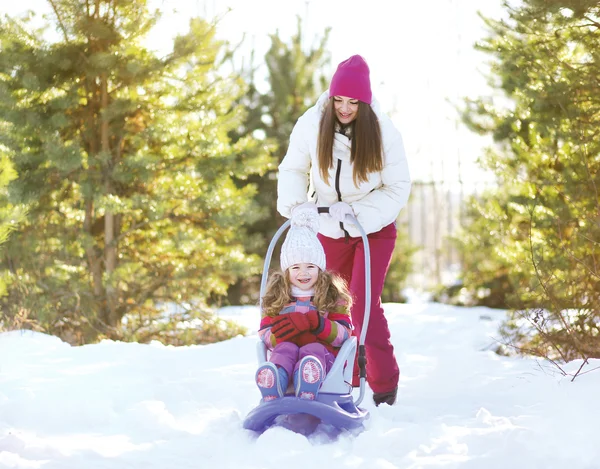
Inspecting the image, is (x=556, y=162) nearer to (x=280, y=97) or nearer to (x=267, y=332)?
(x=267, y=332)

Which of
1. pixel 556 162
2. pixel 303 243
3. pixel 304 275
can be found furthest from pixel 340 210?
pixel 556 162

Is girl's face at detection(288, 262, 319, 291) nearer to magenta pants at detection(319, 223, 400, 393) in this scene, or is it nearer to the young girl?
the young girl

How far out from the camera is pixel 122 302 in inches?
308

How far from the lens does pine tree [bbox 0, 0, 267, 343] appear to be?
695 centimetres

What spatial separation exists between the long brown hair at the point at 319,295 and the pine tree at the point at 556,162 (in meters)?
1.16

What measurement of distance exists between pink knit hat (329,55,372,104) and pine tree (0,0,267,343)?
342 cm

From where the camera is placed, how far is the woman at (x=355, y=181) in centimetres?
414

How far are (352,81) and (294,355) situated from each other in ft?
4.98

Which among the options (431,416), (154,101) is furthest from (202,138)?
(431,416)

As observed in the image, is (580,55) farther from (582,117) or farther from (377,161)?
(377,161)

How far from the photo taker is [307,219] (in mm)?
4035

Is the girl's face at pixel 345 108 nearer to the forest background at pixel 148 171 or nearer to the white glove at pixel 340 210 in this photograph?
the white glove at pixel 340 210

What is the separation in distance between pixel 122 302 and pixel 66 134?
184cm

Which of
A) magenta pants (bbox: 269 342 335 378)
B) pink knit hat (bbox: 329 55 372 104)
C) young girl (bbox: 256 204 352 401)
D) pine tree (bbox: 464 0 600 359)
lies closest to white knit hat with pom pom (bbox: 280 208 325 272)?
young girl (bbox: 256 204 352 401)
